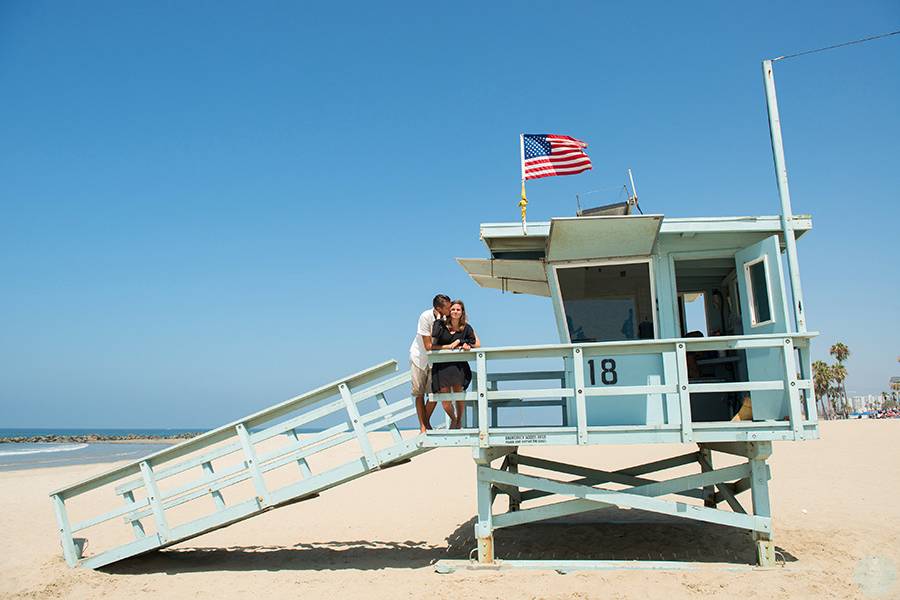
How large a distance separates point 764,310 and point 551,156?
3.47m

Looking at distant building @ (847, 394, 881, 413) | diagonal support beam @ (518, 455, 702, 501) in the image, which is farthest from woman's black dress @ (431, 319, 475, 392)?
distant building @ (847, 394, 881, 413)

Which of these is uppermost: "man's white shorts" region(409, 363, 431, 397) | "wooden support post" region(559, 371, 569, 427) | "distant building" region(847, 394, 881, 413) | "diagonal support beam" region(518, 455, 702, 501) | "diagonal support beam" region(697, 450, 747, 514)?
"man's white shorts" region(409, 363, 431, 397)

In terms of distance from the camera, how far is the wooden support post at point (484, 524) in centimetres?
730

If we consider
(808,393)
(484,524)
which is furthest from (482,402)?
(808,393)

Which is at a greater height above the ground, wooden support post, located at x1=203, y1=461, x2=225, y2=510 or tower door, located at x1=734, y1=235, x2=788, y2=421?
tower door, located at x1=734, y1=235, x2=788, y2=421

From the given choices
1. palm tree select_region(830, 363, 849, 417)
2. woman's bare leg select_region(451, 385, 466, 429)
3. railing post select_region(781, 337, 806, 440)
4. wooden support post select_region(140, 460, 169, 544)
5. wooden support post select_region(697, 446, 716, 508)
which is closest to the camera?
railing post select_region(781, 337, 806, 440)

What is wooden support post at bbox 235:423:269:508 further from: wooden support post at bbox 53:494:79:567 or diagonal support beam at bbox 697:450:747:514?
diagonal support beam at bbox 697:450:747:514

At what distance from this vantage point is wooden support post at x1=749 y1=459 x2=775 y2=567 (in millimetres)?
6871

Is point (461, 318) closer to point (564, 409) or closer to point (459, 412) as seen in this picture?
point (459, 412)

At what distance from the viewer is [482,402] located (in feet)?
23.8

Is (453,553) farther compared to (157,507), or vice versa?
(453,553)

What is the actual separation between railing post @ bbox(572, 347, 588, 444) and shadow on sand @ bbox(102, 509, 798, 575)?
2236 mm

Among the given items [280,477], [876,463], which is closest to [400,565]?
[280,477]

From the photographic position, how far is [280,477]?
19.6 meters
